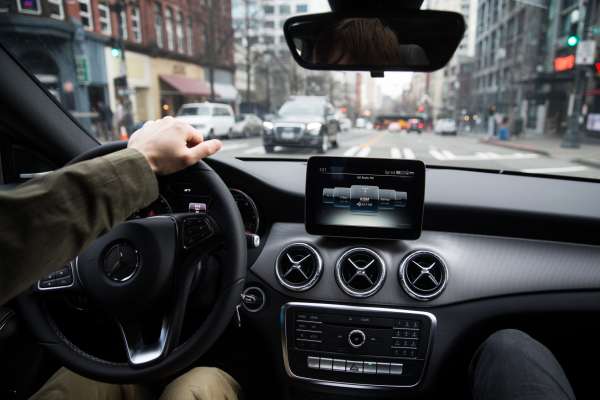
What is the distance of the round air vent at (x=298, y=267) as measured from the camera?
2.07 metres

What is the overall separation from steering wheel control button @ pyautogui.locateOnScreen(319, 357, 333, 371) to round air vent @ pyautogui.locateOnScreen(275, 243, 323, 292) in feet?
1.24

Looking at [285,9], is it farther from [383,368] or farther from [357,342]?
[383,368]

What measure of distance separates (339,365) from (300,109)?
115 inches

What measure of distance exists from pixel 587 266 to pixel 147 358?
2.01m

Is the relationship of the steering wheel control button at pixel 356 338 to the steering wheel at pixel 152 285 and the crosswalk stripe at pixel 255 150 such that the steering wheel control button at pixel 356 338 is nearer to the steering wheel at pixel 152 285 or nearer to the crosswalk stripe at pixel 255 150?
the steering wheel at pixel 152 285

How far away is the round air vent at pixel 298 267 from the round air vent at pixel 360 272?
0.37 feet

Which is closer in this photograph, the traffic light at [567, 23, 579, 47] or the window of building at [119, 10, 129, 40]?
the traffic light at [567, 23, 579, 47]

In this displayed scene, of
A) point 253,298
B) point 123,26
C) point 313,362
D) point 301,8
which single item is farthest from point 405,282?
point 123,26

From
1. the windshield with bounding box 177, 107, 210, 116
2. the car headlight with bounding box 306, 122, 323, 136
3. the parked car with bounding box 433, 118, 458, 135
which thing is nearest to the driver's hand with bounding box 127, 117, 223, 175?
the car headlight with bounding box 306, 122, 323, 136

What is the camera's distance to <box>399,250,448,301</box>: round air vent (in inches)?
78.4

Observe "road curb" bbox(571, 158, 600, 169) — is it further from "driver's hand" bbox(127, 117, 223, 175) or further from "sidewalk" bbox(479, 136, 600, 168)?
"driver's hand" bbox(127, 117, 223, 175)

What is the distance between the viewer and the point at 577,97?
3.39 meters

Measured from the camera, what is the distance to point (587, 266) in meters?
2.03

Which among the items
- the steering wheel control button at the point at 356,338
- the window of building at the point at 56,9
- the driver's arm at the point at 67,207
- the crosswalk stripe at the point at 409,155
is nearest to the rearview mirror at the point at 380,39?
the crosswalk stripe at the point at 409,155
